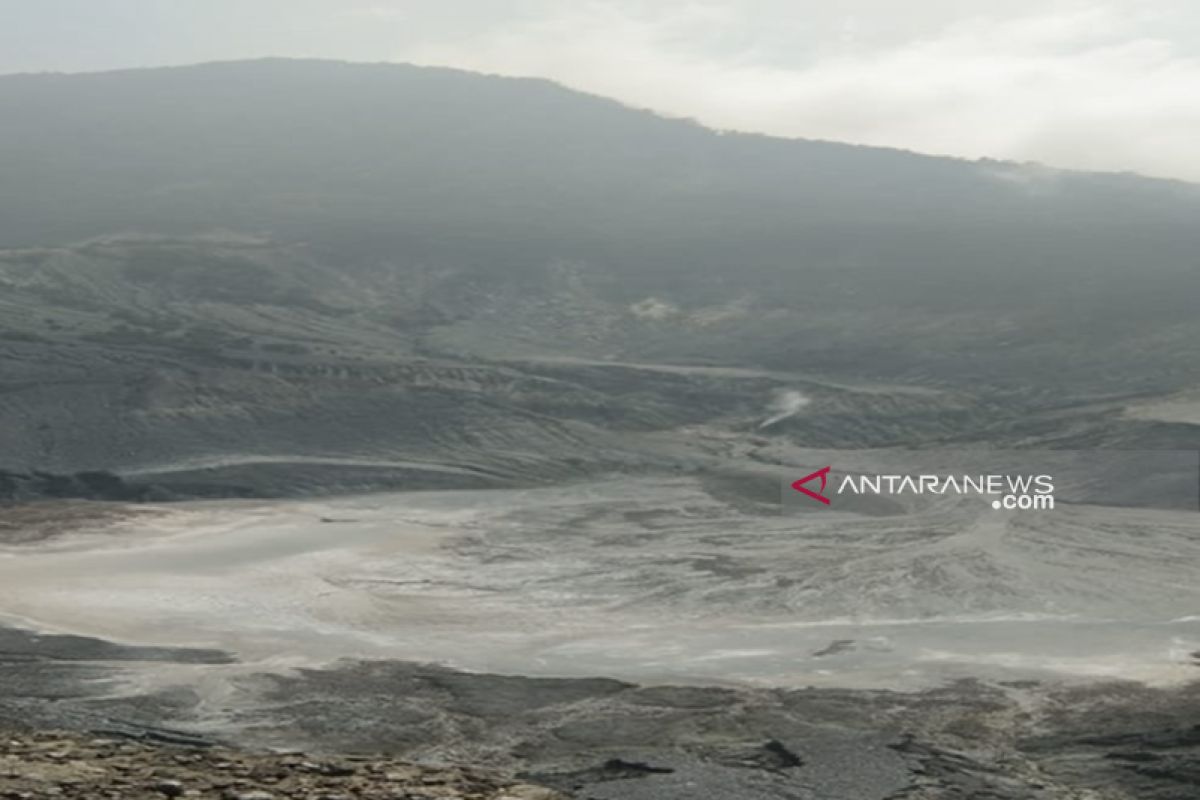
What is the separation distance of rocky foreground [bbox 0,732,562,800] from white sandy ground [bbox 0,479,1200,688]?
17.5 feet

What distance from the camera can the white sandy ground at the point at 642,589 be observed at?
20.1 metres

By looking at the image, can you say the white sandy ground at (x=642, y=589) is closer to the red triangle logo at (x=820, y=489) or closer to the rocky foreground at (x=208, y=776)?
the red triangle logo at (x=820, y=489)

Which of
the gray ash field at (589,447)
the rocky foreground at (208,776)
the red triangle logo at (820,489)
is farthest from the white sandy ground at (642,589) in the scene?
the rocky foreground at (208,776)

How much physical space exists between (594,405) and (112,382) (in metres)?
13.9

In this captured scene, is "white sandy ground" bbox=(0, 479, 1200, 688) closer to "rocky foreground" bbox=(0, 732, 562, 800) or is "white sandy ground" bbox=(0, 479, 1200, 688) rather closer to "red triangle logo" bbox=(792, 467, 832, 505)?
"red triangle logo" bbox=(792, 467, 832, 505)

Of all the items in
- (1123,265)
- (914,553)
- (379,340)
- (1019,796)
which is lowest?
(1019,796)

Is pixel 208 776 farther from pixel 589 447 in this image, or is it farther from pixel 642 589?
pixel 589 447

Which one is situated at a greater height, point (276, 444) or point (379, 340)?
point (379, 340)

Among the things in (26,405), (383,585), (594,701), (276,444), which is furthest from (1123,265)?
(594,701)

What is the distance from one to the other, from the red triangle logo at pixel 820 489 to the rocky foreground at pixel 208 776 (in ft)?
84.0

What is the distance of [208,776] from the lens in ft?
39.8

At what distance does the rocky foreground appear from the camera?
11289mm

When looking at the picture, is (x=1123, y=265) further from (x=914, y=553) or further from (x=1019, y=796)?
(x=1019, y=796)

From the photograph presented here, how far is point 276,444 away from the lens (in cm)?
4247
